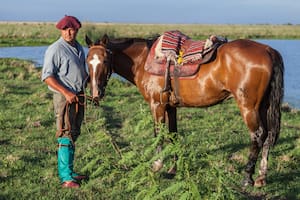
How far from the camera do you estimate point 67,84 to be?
222 inches

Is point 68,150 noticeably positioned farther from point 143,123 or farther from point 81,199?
point 143,123

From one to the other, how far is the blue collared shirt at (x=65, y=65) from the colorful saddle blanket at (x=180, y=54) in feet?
4.01

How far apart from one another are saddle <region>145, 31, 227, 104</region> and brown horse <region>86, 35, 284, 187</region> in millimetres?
88

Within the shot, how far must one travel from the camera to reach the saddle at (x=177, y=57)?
6.31 meters

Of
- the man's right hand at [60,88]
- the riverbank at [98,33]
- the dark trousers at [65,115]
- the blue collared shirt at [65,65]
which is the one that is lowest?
the riverbank at [98,33]

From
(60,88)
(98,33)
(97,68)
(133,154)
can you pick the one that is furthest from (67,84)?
(98,33)

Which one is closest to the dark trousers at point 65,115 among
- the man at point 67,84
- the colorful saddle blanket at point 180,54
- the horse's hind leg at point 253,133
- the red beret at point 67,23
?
the man at point 67,84

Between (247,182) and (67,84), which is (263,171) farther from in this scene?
(67,84)

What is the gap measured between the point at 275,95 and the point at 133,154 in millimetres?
3017

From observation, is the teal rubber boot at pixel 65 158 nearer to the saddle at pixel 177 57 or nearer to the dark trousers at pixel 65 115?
the dark trousers at pixel 65 115

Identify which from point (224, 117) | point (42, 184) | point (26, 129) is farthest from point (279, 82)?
point (26, 129)

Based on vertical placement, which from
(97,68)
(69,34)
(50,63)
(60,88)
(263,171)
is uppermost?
(69,34)

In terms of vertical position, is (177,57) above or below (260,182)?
above

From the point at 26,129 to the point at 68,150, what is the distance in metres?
3.51
